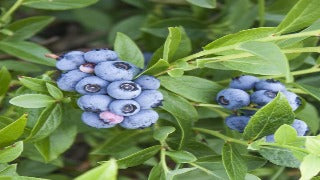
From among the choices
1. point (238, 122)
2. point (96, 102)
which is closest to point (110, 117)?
point (96, 102)

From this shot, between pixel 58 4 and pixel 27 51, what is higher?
pixel 58 4

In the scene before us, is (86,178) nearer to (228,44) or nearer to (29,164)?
(228,44)

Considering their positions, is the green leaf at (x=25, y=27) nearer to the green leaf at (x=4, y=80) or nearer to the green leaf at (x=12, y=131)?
the green leaf at (x=4, y=80)

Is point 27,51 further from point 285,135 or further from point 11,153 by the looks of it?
point 285,135

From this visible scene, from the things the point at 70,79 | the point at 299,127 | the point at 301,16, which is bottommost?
the point at 70,79

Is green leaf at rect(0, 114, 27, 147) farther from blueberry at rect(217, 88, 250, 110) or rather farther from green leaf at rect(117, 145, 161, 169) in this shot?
blueberry at rect(217, 88, 250, 110)

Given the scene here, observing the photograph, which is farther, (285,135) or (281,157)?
(281,157)

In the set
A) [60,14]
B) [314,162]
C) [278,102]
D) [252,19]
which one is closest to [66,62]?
[278,102]
